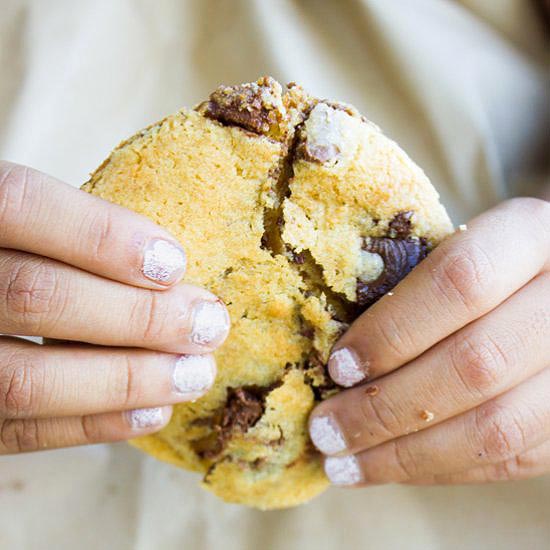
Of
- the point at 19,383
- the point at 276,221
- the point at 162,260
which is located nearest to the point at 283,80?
the point at 276,221

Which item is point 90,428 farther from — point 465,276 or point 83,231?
point 465,276

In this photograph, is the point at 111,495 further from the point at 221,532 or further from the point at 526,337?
the point at 526,337

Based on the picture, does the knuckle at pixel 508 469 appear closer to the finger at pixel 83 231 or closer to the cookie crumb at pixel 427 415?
the cookie crumb at pixel 427 415

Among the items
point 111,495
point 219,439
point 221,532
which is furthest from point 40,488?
point 219,439

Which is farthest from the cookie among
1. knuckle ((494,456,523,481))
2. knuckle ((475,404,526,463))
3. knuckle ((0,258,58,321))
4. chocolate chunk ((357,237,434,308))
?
knuckle ((494,456,523,481))

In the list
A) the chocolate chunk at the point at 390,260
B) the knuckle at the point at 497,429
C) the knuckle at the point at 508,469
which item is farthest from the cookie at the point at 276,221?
the knuckle at the point at 508,469

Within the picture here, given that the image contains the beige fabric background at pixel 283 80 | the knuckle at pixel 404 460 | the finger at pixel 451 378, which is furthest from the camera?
the beige fabric background at pixel 283 80
